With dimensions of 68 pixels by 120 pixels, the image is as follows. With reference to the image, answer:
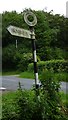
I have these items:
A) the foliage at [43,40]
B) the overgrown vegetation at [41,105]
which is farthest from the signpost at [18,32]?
the foliage at [43,40]

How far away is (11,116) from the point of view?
5297 millimetres

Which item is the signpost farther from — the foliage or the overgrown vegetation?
the foliage

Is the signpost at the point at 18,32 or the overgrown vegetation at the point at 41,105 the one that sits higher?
the signpost at the point at 18,32

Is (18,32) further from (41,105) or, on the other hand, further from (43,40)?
(43,40)

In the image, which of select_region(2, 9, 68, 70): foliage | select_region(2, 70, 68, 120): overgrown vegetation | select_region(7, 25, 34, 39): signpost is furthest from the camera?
select_region(2, 9, 68, 70): foliage

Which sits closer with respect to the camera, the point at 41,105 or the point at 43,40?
the point at 41,105

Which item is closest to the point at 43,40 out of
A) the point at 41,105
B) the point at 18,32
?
the point at 18,32

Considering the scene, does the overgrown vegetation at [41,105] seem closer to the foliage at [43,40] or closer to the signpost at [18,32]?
the signpost at [18,32]

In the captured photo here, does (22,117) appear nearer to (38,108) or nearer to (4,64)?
(38,108)

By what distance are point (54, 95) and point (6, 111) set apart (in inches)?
34.3

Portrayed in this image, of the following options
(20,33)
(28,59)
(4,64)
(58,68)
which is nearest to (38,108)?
(20,33)

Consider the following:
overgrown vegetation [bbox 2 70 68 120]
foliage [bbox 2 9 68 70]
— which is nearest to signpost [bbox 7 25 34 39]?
overgrown vegetation [bbox 2 70 68 120]

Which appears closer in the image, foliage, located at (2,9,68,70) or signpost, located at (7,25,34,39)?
signpost, located at (7,25,34,39)

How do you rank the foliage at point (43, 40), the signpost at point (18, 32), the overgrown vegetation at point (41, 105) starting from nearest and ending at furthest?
the overgrown vegetation at point (41, 105), the signpost at point (18, 32), the foliage at point (43, 40)
